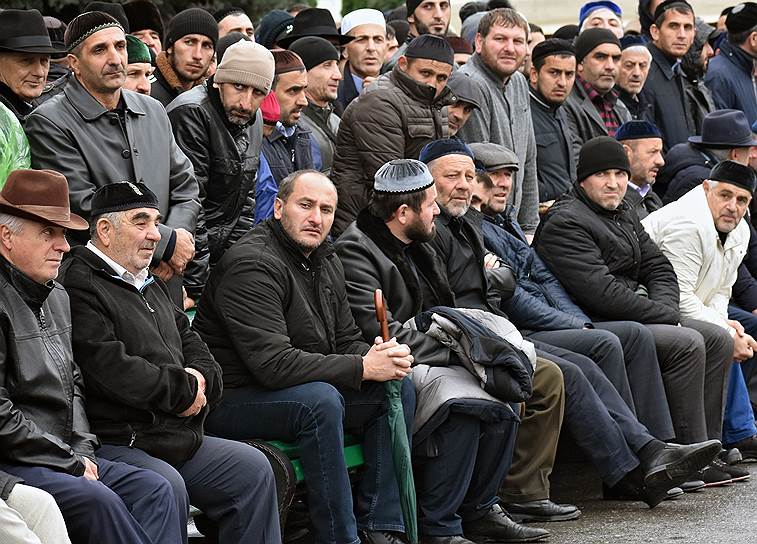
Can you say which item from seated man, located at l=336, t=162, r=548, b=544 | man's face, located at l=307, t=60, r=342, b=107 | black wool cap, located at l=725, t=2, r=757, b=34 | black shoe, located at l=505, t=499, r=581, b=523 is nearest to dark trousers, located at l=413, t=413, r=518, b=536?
seated man, located at l=336, t=162, r=548, b=544

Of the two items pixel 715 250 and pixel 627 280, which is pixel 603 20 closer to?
pixel 715 250

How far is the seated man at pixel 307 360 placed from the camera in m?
6.98

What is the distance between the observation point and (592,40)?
1195 cm

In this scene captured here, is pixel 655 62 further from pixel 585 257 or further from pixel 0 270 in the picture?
pixel 0 270

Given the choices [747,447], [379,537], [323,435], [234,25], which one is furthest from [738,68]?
[323,435]

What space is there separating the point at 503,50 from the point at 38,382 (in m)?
5.41

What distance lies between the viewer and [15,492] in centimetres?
550

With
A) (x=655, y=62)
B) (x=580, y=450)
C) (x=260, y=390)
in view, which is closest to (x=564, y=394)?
(x=580, y=450)

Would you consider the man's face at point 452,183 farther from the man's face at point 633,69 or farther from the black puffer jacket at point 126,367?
the man's face at point 633,69

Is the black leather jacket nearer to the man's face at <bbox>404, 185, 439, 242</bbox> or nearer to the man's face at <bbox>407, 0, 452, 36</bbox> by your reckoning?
the man's face at <bbox>404, 185, 439, 242</bbox>

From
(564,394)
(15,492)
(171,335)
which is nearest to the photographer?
(15,492)

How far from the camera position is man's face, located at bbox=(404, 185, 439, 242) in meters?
8.02

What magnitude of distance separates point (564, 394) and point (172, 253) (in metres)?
2.52

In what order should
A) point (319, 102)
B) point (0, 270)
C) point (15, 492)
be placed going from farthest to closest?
point (319, 102), point (0, 270), point (15, 492)
